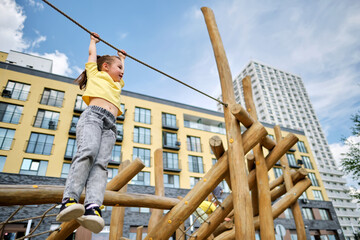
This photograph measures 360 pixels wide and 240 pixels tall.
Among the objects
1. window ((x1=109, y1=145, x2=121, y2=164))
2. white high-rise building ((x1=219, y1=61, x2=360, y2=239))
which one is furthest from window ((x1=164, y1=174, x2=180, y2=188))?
white high-rise building ((x1=219, y1=61, x2=360, y2=239))

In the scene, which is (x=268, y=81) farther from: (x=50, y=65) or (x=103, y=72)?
(x=103, y=72)

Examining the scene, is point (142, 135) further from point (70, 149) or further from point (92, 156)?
point (92, 156)

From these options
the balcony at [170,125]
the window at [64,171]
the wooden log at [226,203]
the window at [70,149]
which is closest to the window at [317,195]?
the balcony at [170,125]

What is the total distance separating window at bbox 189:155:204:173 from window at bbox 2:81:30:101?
17177 millimetres

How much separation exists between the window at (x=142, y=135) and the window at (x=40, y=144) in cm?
773

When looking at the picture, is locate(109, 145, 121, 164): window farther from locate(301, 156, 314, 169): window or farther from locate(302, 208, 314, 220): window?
locate(301, 156, 314, 169): window

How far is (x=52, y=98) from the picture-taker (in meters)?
22.1

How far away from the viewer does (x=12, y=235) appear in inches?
580

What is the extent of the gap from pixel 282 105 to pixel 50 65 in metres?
63.0

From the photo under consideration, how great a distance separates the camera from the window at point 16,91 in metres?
20.4

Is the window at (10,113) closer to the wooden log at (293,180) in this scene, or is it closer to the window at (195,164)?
the window at (195,164)

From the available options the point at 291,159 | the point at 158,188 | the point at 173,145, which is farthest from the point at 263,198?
the point at 291,159

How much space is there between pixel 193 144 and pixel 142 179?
24.9ft

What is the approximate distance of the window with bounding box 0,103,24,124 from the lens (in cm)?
1967
